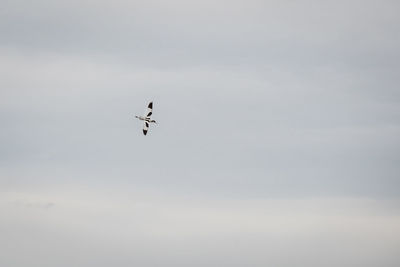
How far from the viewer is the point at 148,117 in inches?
1897
